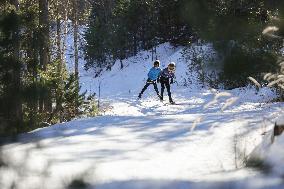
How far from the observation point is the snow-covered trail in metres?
2.56

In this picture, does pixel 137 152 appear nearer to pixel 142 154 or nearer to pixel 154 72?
pixel 142 154

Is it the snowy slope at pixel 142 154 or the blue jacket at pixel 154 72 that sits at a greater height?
the blue jacket at pixel 154 72

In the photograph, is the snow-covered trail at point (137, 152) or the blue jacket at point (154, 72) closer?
the snow-covered trail at point (137, 152)

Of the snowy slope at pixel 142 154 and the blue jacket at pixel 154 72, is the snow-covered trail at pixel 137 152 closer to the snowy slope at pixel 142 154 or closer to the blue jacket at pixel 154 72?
the snowy slope at pixel 142 154

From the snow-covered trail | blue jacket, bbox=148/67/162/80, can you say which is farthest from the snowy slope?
blue jacket, bbox=148/67/162/80

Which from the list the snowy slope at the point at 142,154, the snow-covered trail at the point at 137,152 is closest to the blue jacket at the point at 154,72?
the snowy slope at the point at 142,154

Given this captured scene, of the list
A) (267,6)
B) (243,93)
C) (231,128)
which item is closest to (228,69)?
(267,6)

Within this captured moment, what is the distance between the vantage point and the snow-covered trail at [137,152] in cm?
256

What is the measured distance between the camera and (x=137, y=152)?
3.57 meters

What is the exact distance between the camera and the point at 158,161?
3.25 meters

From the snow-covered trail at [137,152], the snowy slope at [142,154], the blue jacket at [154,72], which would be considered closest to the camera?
the snowy slope at [142,154]

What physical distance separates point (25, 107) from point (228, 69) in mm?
1266

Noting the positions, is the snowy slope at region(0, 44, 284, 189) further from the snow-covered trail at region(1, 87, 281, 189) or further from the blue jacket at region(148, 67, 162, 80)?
the blue jacket at region(148, 67, 162, 80)

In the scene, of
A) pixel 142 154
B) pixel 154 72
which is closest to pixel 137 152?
pixel 142 154
